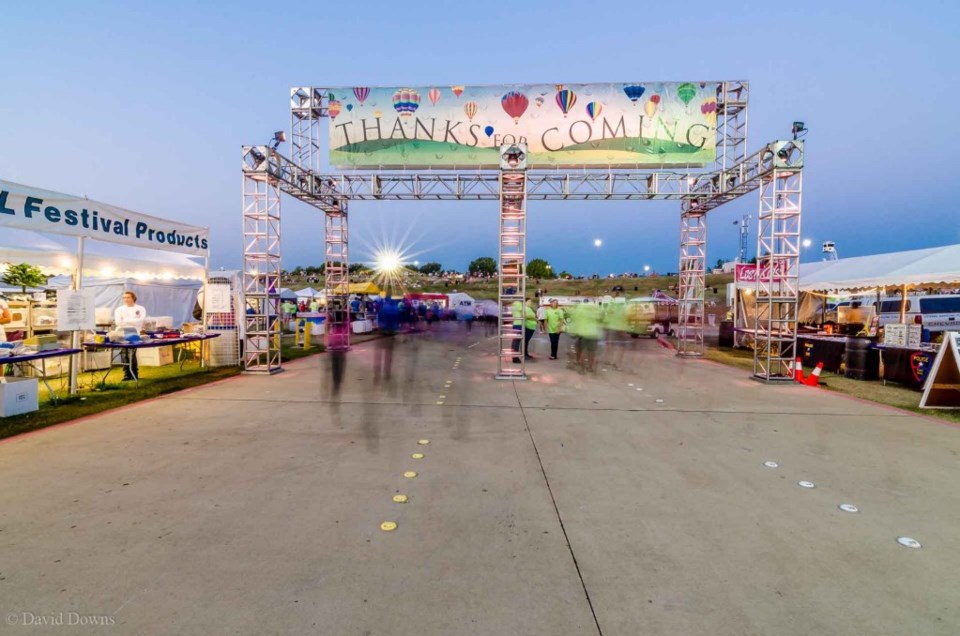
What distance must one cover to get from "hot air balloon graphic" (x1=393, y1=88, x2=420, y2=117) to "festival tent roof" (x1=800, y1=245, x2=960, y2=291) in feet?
46.9

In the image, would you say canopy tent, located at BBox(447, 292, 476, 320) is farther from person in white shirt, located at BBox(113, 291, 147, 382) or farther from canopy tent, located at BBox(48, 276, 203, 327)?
person in white shirt, located at BBox(113, 291, 147, 382)

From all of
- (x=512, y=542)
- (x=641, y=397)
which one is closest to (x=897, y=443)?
(x=641, y=397)

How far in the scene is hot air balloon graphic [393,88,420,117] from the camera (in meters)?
13.0

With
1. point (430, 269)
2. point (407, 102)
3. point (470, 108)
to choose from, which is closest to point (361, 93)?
point (407, 102)

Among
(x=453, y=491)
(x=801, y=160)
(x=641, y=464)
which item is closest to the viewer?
(x=453, y=491)

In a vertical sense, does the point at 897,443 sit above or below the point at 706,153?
below

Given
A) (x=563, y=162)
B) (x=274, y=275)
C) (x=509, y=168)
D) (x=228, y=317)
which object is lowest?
(x=228, y=317)

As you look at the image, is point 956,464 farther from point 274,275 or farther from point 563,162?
point 274,275

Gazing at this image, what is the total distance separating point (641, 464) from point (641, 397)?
3634mm

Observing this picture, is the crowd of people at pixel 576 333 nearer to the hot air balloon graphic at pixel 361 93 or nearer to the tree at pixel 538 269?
the hot air balloon graphic at pixel 361 93

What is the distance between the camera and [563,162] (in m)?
12.9

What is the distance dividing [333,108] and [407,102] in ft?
7.55

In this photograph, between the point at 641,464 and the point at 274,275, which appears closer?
the point at 641,464

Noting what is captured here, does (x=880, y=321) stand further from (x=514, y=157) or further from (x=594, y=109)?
(x=514, y=157)
